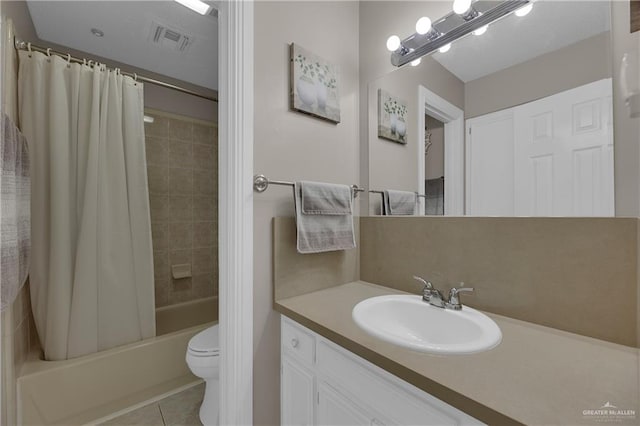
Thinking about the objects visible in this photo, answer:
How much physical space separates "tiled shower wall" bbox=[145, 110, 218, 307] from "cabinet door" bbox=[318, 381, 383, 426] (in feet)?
6.32

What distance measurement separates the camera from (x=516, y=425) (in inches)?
18.1

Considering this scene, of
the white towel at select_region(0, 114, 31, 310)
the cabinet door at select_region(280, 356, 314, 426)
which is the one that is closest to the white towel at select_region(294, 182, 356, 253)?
the cabinet door at select_region(280, 356, 314, 426)

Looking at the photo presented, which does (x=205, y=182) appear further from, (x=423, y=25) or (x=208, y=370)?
(x=423, y=25)

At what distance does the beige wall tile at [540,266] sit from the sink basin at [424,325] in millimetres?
133

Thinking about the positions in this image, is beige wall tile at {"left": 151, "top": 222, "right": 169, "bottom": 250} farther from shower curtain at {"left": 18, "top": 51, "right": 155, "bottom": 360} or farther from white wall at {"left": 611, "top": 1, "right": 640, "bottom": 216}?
white wall at {"left": 611, "top": 1, "right": 640, "bottom": 216}

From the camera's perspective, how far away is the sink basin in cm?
71

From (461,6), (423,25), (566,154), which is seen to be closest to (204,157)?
(423,25)

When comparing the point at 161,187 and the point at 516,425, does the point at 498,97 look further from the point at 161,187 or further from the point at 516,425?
the point at 161,187

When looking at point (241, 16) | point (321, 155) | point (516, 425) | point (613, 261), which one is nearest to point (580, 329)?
point (613, 261)

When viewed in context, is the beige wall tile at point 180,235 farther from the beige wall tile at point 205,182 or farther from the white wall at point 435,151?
the white wall at point 435,151

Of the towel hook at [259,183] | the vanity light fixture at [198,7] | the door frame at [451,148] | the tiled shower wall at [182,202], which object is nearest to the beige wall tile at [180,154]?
the tiled shower wall at [182,202]

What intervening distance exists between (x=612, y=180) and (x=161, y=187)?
268 cm

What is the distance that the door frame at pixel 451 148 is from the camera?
43.6 inches

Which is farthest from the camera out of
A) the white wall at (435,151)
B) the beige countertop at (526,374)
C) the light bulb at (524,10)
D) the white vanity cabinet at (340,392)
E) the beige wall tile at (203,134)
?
the beige wall tile at (203,134)
